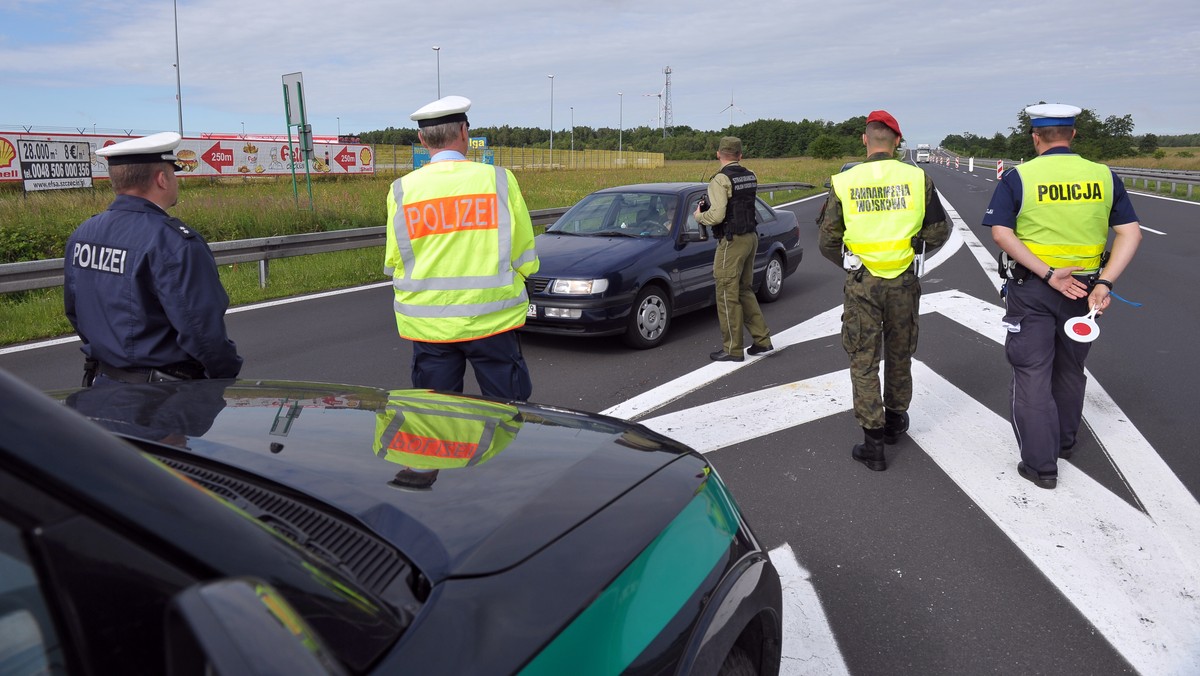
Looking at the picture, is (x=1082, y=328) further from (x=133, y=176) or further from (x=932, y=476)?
(x=133, y=176)

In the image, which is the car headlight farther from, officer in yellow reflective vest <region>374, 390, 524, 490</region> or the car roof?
officer in yellow reflective vest <region>374, 390, 524, 490</region>

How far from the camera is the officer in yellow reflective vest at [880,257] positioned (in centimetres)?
489

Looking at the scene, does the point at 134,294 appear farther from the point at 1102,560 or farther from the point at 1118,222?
the point at 1118,222

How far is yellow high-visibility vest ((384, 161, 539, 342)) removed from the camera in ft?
12.5

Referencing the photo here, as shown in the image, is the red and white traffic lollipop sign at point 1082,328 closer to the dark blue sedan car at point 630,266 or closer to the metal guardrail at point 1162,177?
the dark blue sedan car at point 630,266

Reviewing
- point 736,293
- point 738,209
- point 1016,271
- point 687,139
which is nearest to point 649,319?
point 736,293

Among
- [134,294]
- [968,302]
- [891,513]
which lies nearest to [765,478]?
[891,513]

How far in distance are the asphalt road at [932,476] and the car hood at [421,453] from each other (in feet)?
4.56

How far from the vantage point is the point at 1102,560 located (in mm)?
3775

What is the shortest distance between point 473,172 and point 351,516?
7.83 feet

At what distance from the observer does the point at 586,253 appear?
810cm

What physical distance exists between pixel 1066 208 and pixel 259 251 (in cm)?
935

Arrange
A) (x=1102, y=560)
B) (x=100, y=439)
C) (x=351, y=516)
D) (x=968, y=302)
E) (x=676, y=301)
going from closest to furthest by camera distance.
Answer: (x=100, y=439)
(x=351, y=516)
(x=1102, y=560)
(x=676, y=301)
(x=968, y=302)

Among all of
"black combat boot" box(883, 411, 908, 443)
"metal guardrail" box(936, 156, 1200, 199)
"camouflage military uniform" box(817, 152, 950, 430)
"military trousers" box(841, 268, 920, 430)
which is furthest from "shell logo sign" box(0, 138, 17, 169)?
"metal guardrail" box(936, 156, 1200, 199)
